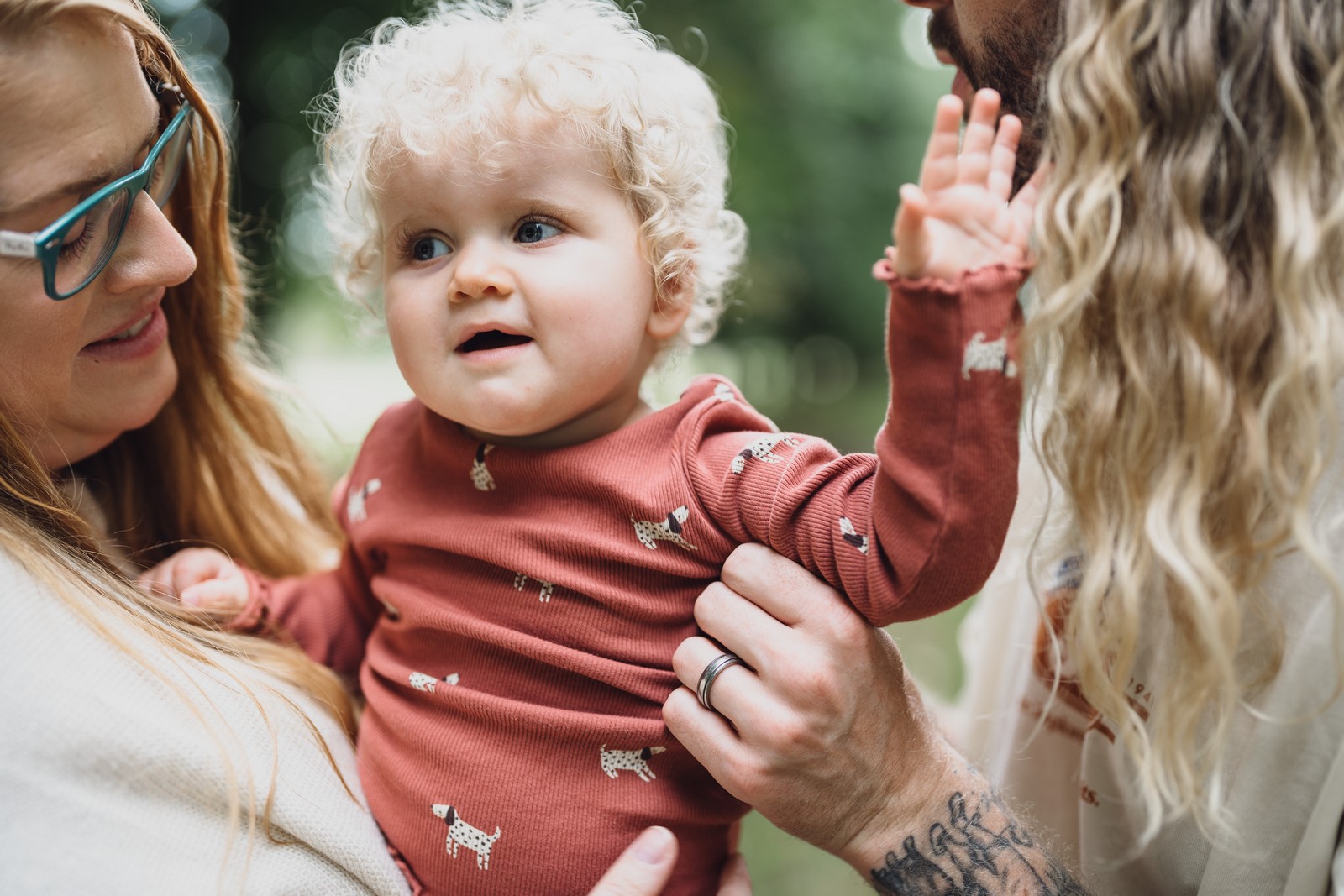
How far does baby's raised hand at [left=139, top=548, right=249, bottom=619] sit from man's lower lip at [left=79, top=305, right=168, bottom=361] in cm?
34

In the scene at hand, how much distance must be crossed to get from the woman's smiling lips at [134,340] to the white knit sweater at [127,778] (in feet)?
1.18

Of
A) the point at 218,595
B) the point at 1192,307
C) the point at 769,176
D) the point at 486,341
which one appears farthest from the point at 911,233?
the point at 769,176

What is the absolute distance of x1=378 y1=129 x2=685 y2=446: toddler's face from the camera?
1.34m

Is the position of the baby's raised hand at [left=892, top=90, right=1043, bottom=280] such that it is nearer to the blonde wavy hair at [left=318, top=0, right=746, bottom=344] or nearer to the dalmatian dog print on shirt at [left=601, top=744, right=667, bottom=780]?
the blonde wavy hair at [left=318, top=0, right=746, bottom=344]

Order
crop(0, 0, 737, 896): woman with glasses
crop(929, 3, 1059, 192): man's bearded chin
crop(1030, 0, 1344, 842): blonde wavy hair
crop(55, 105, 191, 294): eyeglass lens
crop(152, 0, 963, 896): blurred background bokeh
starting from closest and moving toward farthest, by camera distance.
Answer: crop(1030, 0, 1344, 842): blonde wavy hair < crop(0, 0, 737, 896): woman with glasses < crop(55, 105, 191, 294): eyeglass lens < crop(929, 3, 1059, 192): man's bearded chin < crop(152, 0, 963, 896): blurred background bokeh

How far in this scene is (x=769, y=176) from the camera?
309 inches

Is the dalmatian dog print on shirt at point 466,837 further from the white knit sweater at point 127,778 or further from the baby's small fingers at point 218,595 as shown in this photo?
the baby's small fingers at point 218,595

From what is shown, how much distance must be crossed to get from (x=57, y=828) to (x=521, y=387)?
72 centimetres

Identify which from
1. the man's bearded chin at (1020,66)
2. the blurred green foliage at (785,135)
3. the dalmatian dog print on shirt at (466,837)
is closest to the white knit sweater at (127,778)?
the dalmatian dog print on shirt at (466,837)

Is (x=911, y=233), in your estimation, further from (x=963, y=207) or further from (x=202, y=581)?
(x=202, y=581)

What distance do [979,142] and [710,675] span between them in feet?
2.37

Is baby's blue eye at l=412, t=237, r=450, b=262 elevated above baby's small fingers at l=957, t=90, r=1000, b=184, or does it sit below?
below

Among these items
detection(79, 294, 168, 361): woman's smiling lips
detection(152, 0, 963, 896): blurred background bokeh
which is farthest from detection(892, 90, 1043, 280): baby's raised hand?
detection(152, 0, 963, 896): blurred background bokeh

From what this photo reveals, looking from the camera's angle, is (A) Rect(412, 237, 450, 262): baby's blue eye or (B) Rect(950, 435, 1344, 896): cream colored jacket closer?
(B) Rect(950, 435, 1344, 896): cream colored jacket
